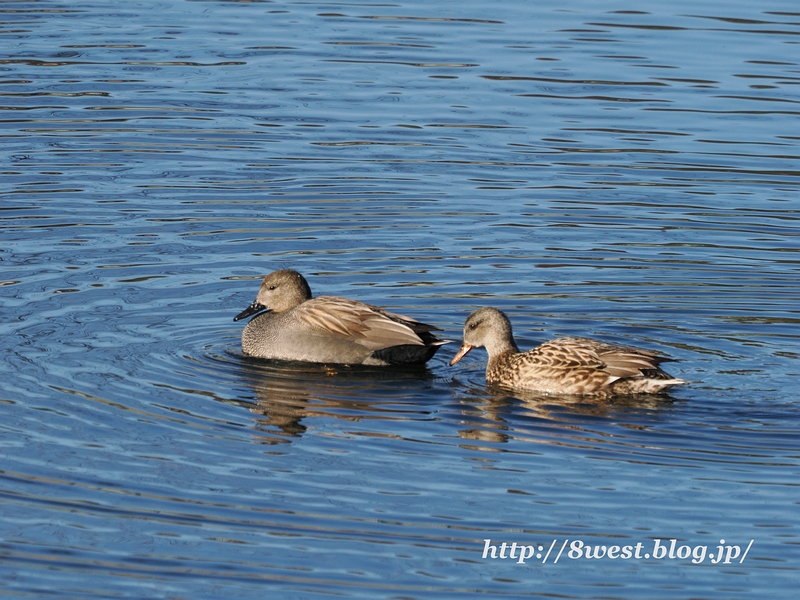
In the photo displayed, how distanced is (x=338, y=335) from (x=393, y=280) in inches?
73.1

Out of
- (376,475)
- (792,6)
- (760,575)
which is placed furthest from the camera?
(792,6)

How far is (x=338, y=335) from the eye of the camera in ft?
41.0

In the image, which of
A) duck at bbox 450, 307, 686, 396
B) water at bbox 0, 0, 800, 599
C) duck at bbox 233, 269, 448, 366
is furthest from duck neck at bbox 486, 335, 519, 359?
duck at bbox 233, 269, 448, 366

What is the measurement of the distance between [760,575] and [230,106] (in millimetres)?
12529

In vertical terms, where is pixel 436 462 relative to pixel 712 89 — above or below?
below

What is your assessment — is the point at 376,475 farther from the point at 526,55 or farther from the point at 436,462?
the point at 526,55

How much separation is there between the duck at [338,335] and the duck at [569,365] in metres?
0.50

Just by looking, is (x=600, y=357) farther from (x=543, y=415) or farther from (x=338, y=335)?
(x=338, y=335)

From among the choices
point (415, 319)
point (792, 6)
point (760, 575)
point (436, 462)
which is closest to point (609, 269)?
point (415, 319)

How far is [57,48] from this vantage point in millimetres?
21688

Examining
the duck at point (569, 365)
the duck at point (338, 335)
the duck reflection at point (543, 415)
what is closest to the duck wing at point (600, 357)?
the duck at point (569, 365)

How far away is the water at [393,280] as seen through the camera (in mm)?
8789

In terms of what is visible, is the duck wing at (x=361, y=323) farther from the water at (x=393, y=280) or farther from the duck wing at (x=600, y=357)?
the duck wing at (x=600, y=357)

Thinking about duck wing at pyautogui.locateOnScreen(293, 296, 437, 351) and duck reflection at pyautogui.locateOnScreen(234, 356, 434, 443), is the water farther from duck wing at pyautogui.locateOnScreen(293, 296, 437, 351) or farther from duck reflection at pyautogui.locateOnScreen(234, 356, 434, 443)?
duck wing at pyautogui.locateOnScreen(293, 296, 437, 351)
